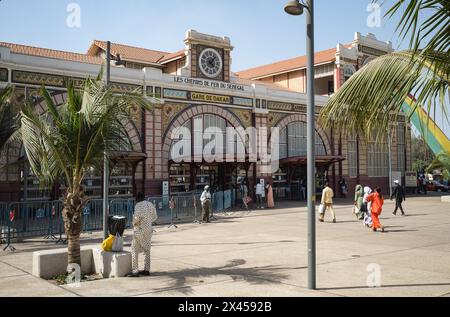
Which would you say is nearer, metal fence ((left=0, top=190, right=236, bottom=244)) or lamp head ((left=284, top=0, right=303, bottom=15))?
lamp head ((left=284, top=0, right=303, bottom=15))

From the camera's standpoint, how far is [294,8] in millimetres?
7027

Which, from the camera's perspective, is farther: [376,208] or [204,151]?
[204,151]

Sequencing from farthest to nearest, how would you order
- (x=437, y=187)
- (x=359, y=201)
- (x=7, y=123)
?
(x=437, y=187), (x=359, y=201), (x=7, y=123)

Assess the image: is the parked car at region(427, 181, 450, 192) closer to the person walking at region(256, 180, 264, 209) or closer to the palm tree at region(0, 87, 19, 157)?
the person walking at region(256, 180, 264, 209)

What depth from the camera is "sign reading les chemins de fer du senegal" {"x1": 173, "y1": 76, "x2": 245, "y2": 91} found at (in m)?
26.2

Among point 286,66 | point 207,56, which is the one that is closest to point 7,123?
point 207,56

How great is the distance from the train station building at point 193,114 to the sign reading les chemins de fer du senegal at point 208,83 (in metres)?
0.06

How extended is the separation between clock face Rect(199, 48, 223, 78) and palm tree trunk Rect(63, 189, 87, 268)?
65.5ft

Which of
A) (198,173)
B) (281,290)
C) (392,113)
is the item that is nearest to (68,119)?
(281,290)

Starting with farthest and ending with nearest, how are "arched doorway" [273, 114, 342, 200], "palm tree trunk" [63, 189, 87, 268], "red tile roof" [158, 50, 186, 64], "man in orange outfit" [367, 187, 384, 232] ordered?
1. "arched doorway" [273, 114, 342, 200]
2. "red tile roof" [158, 50, 186, 64]
3. "man in orange outfit" [367, 187, 384, 232]
4. "palm tree trunk" [63, 189, 87, 268]

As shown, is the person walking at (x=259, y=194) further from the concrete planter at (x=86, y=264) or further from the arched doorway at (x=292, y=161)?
the concrete planter at (x=86, y=264)

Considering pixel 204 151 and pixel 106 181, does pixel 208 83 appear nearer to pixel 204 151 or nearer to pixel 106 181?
pixel 204 151

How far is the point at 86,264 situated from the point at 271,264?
387 cm

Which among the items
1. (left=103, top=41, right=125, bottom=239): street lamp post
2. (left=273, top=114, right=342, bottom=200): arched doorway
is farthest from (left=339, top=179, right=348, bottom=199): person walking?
(left=103, top=41, right=125, bottom=239): street lamp post
